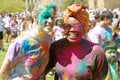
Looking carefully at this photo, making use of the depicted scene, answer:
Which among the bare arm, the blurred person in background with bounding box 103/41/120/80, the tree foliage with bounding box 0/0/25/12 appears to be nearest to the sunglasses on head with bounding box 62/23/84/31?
the bare arm

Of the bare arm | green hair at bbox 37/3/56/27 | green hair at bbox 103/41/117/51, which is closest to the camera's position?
green hair at bbox 37/3/56/27

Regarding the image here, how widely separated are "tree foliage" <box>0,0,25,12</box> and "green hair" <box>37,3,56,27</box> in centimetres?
6603

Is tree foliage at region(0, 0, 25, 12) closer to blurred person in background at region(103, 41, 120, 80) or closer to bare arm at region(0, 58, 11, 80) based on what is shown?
blurred person in background at region(103, 41, 120, 80)

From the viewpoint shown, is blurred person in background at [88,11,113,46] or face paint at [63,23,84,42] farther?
blurred person in background at [88,11,113,46]

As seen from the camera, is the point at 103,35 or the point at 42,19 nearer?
the point at 42,19

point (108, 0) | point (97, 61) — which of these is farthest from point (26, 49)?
point (108, 0)

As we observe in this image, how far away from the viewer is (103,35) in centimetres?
770

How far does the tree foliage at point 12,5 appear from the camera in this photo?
71.7 meters

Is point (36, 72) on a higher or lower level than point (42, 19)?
lower

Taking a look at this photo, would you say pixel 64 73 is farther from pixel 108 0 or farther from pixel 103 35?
pixel 108 0

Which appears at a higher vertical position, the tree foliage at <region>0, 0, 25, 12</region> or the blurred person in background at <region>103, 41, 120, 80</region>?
the blurred person in background at <region>103, 41, 120, 80</region>

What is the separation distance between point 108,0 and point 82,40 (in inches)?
3091

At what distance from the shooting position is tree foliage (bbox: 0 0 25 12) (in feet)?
235

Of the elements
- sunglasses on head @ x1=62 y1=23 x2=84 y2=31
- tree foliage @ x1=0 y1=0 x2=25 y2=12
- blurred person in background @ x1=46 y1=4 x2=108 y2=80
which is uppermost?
sunglasses on head @ x1=62 y1=23 x2=84 y2=31
